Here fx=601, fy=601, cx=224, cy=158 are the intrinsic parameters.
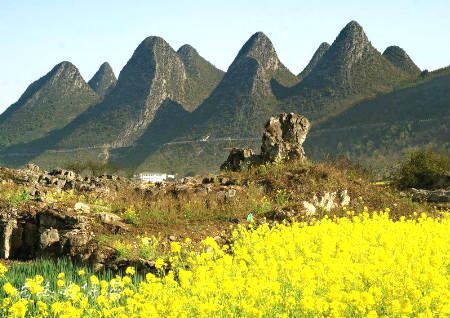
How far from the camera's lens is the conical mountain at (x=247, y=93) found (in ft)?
299

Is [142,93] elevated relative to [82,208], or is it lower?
elevated

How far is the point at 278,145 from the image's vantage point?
2131 centimetres

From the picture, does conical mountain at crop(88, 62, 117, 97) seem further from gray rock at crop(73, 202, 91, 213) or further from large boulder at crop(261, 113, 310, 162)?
gray rock at crop(73, 202, 91, 213)

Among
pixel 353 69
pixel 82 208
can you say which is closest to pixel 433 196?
pixel 82 208

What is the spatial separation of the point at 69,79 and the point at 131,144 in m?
47.5

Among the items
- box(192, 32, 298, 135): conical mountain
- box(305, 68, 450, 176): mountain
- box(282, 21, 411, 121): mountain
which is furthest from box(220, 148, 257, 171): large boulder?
box(192, 32, 298, 135): conical mountain

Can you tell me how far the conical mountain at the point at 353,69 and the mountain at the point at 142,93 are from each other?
110 feet

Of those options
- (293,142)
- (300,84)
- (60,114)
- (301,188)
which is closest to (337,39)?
(300,84)

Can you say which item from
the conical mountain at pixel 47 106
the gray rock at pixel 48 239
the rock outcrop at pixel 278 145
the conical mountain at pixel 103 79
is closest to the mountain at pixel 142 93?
the conical mountain at pixel 47 106

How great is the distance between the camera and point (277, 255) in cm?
827

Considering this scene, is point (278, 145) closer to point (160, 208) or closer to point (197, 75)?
point (160, 208)

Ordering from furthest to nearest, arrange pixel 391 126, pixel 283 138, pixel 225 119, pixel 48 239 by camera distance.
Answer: pixel 225 119 → pixel 391 126 → pixel 283 138 → pixel 48 239

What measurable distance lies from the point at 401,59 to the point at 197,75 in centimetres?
5351

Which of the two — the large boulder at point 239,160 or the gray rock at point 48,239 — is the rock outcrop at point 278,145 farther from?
the gray rock at point 48,239
